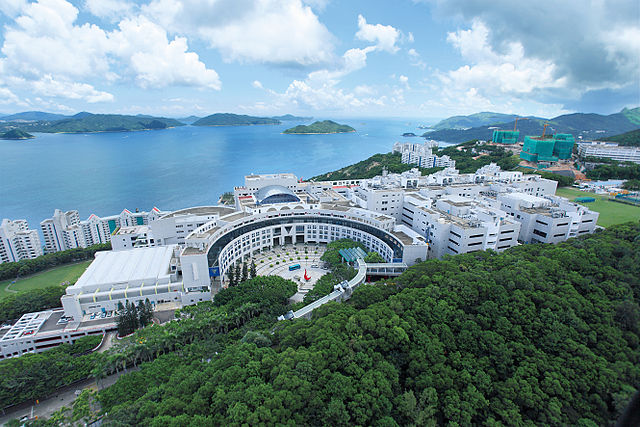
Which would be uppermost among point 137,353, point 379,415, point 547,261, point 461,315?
point 547,261

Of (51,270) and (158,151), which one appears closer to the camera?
(51,270)

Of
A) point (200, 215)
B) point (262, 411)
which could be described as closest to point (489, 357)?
point (262, 411)

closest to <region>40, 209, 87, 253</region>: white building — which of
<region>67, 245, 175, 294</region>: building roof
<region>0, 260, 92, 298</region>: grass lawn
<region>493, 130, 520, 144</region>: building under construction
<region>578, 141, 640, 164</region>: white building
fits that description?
<region>0, 260, 92, 298</region>: grass lawn

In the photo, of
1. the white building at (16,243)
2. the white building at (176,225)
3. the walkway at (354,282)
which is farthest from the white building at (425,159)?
the white building at (16,243)

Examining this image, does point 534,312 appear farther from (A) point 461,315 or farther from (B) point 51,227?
(B) point 51,227

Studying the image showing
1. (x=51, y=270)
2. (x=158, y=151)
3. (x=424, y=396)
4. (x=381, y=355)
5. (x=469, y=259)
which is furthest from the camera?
(x=158, y=151)

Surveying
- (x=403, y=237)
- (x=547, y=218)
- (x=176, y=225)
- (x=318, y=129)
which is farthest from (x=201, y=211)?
(x=318, y=129)
